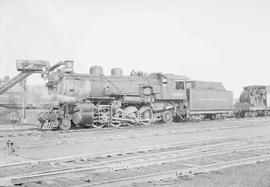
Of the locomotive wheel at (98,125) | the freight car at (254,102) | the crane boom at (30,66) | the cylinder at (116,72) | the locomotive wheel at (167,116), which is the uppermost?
the crane boom at (30,66)

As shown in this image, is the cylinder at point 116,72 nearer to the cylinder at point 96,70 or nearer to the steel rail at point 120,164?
the cylinder at point 96,70

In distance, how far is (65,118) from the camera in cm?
1816

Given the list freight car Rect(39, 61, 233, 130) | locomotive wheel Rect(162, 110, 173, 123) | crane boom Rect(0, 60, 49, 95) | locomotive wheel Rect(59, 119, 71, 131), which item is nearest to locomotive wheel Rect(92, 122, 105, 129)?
freight car Rect(39, 61, 233, 130)

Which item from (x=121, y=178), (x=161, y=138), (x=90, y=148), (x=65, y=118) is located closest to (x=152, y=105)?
(x=65, y=118)

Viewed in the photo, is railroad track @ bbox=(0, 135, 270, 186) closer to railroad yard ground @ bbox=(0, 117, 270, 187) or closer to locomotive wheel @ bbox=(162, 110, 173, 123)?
railroad yard ground @ bbox=(0, 117, 270, 187)

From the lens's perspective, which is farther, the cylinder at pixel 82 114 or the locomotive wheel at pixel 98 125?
the locomotive wheel at pixel 98 125

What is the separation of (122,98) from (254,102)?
1589 centimetres

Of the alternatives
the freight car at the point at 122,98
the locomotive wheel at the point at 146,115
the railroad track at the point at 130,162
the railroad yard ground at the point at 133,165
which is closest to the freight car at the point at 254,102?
the freight car at the point at 122,98

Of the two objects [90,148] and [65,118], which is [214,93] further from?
[90,148]

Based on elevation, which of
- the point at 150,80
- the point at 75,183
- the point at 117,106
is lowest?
the point at 75,183

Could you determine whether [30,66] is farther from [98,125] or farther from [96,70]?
[98,125]

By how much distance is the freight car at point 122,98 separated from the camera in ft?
59.9

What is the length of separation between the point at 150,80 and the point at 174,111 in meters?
2.80

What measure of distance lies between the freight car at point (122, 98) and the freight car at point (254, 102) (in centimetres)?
519
